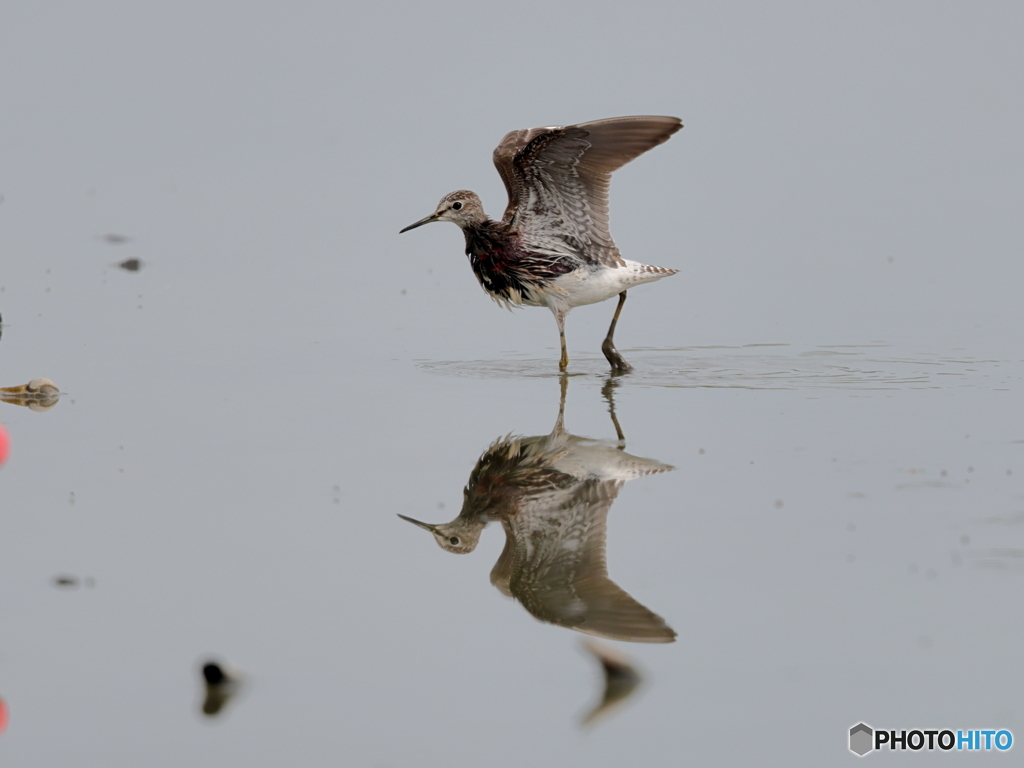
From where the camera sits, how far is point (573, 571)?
8109 millimetres

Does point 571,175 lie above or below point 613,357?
above

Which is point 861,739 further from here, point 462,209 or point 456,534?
point 462,209

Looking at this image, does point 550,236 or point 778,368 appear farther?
point 550,236

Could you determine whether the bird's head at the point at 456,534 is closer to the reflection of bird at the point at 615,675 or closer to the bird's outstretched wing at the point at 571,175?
the reflection of bird at the point at 615,675

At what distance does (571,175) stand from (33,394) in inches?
215

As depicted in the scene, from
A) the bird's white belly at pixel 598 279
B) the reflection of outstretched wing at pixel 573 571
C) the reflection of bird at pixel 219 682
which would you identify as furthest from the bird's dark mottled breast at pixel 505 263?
the reflection of bird at pixel 219 682

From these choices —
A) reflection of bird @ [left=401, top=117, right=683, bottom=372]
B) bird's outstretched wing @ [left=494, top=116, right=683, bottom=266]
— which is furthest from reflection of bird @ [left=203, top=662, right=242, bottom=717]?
reflection of bird @ [left=401, top=117, right=683, bottom=372]

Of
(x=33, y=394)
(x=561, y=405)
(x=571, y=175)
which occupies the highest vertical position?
(x=571, y=175)

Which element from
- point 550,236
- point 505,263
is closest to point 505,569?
point 505,263

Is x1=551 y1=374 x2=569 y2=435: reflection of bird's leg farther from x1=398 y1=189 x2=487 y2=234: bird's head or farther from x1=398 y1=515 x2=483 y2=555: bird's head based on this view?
x1=398 y1=515 x2=483 y2=555: bird's head

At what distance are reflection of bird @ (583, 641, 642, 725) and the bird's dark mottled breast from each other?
7704 millimetres

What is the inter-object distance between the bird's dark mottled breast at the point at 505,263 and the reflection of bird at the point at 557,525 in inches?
126

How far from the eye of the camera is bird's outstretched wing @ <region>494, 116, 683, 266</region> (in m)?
12.8

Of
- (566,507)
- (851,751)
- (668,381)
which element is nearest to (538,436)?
(566,507)
